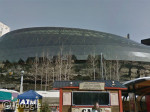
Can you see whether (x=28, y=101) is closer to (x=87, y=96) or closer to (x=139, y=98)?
(x=87, y=96)

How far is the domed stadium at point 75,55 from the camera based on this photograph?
5031cm

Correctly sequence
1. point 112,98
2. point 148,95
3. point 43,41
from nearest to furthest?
1. point 112,98
2. point 148,95
3. point 43,41

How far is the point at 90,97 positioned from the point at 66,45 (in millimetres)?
46289

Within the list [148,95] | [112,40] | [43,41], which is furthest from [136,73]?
[148,95]

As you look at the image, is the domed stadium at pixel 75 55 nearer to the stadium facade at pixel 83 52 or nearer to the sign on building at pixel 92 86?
the stadium facade at pixel 83 52

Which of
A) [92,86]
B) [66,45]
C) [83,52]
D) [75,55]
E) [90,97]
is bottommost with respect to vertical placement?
[90,97]

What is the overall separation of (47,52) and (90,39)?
58.0 feet

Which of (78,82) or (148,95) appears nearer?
(78,82)

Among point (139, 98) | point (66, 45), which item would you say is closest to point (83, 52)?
point (66, 45)

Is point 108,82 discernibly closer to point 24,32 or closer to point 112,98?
point 112,98

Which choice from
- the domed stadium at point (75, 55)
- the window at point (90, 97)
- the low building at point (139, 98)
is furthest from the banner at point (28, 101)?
the domed stadium at point (75, 55)

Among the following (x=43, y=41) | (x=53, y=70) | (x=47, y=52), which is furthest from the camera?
(x=43, y=41)

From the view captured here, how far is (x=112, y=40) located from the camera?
215 feet

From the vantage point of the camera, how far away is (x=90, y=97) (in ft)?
39.5
